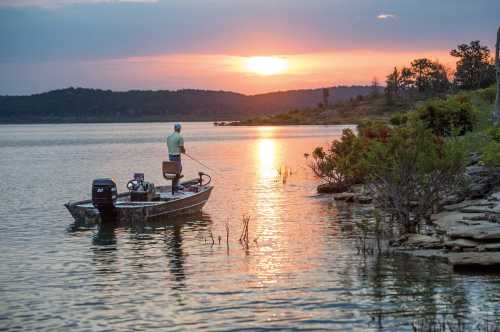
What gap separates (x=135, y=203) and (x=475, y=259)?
1179 cm

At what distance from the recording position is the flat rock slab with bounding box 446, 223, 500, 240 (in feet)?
53.5

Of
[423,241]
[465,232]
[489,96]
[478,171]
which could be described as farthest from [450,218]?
[489,96]

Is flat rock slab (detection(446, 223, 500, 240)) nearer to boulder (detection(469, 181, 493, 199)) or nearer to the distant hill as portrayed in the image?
boulder (detection(469, 181, 493, 199))

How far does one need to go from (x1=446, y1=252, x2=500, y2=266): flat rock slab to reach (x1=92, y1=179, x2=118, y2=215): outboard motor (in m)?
10.7

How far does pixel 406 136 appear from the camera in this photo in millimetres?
19984

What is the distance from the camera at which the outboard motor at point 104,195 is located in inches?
901

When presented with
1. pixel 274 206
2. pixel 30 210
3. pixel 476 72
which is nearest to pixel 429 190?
pixel 274 206

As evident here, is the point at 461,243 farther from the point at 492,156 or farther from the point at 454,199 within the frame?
the point at 492,156

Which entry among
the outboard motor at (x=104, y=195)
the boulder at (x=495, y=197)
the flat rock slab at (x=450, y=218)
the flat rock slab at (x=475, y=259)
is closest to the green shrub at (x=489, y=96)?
the boulder at (x=495, y=197)

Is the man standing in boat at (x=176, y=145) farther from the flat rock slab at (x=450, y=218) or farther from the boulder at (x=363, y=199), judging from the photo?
the flat rock slab at (x=450, y=218)

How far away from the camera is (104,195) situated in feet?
75.6

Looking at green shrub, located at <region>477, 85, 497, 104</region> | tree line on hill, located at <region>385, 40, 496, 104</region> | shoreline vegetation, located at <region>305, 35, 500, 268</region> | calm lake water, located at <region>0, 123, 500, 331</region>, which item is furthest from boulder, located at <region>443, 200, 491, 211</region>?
tree line on hill, located at <region>385, 40, 496, 104</region>

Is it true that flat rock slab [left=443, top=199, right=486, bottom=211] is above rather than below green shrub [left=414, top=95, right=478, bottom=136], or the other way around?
below

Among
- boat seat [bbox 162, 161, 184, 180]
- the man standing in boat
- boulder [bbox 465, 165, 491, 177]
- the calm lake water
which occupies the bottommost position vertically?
the calm lake water
